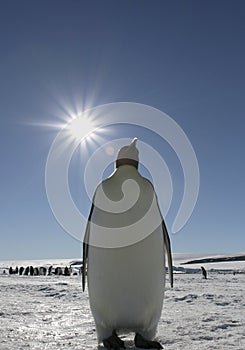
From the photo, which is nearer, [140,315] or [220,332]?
[140,315]

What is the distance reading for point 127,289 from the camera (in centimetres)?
311

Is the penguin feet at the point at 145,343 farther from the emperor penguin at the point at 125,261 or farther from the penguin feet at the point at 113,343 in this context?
the penguin feet at the point at 113,343

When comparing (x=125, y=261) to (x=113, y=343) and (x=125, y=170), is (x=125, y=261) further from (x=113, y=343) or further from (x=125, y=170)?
(x=125, y=170)

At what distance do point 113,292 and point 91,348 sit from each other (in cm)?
44

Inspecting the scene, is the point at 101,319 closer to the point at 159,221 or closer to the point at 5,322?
the point at 159,221

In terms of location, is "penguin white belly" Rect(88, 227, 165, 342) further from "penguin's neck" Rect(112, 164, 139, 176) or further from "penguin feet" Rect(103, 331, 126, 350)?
"penguin's neck" Rect(112, 164, 139, 176)

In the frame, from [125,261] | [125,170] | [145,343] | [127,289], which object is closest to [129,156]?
[125,170]

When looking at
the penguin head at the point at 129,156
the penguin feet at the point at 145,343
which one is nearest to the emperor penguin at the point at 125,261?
the penguin feet at the point at 145,343

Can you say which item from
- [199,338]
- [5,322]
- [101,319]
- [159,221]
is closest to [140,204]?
[159,221]

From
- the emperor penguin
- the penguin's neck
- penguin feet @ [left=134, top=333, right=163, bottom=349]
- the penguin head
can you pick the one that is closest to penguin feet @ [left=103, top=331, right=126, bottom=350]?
the emperor penguin

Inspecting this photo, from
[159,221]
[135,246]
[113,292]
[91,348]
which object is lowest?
[91,348]

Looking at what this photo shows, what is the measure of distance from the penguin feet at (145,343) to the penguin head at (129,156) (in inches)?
56.4

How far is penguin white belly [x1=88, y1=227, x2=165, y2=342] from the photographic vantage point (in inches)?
122

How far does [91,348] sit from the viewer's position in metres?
2.99
